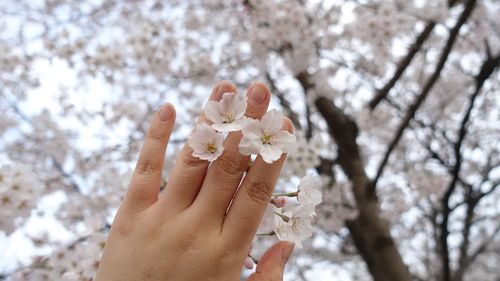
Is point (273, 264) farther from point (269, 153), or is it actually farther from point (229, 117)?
point (229, 117)

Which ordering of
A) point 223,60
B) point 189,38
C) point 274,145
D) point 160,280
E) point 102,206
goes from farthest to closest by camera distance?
1. point 189,38
2. point 223,60
3. point 102,206
4. point 274,145
5. point 160,280

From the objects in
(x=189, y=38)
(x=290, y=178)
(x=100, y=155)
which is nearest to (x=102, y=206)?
(x=100, y=155)

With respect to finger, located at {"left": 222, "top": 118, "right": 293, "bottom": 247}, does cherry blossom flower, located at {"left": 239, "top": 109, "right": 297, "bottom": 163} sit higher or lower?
higher

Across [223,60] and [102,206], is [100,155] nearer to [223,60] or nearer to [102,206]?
[102,206]

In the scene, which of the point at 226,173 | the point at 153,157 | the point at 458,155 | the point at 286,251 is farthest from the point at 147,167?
the point at 458,155

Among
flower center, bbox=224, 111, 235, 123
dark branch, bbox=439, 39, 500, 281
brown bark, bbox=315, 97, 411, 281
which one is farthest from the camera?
brown bark, bbox=315, 97, 411, 281

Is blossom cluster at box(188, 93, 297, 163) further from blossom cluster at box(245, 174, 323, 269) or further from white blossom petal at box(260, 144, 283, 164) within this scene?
blossom cluster at box(245, 174, 323, 269)

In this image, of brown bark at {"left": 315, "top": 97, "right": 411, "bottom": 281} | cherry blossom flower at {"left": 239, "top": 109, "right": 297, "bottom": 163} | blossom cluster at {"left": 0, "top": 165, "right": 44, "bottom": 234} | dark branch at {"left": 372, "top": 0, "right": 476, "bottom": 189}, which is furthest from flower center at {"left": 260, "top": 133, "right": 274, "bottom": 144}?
brown bark at {"left": 315, "top": 97, "right": 411, "bottom": 281}
